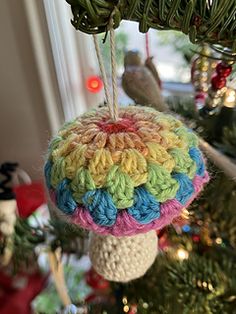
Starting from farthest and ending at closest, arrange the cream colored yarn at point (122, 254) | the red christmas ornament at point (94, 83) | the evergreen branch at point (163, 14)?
1. the red christmas ornament at point (94, 83)
2. the cream colored yarn at point (122, 254)
3. the evergreen branch at point (163, 14)

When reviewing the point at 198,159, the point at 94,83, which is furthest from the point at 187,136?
the point at 94,83

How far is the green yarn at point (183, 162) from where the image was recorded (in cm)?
33

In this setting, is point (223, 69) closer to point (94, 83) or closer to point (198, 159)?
point (198, 159)

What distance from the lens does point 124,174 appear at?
0.31 meters

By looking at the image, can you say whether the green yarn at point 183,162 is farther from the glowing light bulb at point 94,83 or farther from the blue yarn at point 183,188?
the glowing light bulb at point 94,83

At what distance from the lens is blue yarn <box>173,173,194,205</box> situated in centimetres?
33

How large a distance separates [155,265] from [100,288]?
0.48 ft

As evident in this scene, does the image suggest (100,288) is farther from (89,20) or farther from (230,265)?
(89,20)

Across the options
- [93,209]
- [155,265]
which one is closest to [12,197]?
[155,265]

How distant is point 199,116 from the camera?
549 mm

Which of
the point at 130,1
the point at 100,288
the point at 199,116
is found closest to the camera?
the point at 130,1

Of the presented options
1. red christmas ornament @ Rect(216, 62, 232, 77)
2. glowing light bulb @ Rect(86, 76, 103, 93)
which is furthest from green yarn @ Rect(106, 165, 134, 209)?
glowing light bulb @ Rect(86, 76, 103, 93)

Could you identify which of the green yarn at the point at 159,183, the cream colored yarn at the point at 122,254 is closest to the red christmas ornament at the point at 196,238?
the cream colored yarn at the point at 122,254

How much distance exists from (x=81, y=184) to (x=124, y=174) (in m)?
0.03
